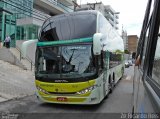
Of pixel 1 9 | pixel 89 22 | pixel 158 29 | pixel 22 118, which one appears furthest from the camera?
pixel 1 9

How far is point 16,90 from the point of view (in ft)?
40.4

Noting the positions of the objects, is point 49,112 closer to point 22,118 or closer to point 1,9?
point 22,118

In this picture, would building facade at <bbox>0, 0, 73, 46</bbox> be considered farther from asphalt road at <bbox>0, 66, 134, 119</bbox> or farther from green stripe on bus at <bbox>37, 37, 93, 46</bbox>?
asphalt road at <bbox>0, 66, 134, 119</bbox>

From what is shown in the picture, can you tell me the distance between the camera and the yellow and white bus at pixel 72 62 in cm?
831

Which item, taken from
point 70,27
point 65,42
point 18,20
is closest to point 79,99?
point 65,42

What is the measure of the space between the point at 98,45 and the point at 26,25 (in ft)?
71.7

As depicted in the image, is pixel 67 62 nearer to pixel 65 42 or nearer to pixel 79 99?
pixel 65 42

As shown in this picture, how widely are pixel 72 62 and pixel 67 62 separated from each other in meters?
0.18

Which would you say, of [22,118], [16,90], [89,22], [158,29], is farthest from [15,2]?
[158,29]

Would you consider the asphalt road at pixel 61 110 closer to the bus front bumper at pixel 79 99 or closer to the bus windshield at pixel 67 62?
the bus front bumper at pixel 79 99

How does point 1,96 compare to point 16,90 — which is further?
point 16,90

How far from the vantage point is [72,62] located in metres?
8.65

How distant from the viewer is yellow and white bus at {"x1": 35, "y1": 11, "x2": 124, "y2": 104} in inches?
327

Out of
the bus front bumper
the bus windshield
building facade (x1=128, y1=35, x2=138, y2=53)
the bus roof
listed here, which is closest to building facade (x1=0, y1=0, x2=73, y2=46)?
building facade (x1=128, y1=35, x2=138, y2=53)
